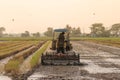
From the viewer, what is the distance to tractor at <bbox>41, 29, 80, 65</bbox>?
21391 millimetres

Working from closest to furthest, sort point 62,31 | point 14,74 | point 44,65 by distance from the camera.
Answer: point 14,74, point 44,65, point 62,31

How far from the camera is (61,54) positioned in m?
21.8

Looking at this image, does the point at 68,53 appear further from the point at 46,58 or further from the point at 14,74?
the point at 14,74

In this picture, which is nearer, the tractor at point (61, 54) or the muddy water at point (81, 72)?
the muddy water at point (81, 72)

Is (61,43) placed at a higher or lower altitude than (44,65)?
higher

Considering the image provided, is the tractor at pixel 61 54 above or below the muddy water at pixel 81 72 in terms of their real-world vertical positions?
above

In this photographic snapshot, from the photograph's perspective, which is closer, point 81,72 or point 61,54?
point 81,72

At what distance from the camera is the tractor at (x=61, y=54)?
21.4m

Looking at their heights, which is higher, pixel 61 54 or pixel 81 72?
pixel 61 54

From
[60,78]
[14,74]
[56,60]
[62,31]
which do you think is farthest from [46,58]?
[60,78]

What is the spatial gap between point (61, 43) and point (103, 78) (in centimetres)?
890

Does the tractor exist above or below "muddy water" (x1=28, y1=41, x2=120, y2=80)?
above

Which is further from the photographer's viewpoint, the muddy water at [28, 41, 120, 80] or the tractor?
the tractor

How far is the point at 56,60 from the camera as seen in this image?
71.1 feet
